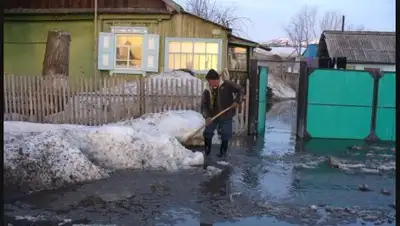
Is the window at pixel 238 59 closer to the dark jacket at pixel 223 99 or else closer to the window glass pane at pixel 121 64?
the window glass pane at pixel 121 64

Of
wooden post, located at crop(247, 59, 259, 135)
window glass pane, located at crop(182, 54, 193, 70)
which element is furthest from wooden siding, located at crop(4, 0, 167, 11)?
wooden post, located at crop(247, 59, 259, 135)

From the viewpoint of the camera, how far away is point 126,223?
5.11 metres

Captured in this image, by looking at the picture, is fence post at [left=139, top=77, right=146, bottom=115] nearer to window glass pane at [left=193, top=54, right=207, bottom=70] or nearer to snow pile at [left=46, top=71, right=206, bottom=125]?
snow pile at [left=46, top=71, right=206, bottom=125]

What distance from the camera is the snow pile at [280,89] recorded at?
3561cm

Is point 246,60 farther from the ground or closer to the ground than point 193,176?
farther from the ground

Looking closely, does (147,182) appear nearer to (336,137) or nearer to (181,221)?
(181,221)

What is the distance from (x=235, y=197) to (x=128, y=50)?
39.1 feet

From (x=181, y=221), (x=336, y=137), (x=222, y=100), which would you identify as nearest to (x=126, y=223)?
(x=181, y=221)

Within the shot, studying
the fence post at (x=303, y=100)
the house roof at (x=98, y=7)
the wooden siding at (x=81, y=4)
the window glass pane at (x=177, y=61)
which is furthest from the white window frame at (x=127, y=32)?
the fence post at (x=303, y=100)

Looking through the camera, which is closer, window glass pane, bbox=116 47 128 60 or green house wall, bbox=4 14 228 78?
green house wall, bbox=4 14 228 78

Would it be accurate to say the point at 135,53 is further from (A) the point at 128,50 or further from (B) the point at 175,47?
(B) the point at 175,47

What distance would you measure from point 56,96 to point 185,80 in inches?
120

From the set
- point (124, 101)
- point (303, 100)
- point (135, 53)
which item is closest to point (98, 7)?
point (135, 53)

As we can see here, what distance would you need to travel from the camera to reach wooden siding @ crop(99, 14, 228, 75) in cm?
1700
